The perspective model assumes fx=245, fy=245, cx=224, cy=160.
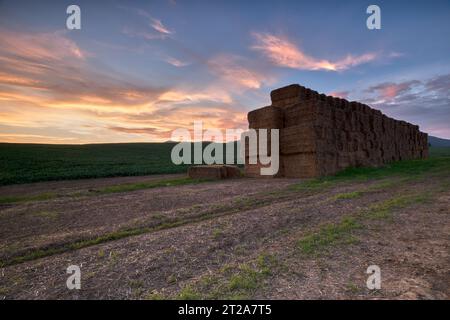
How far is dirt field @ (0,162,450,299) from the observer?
3332mm

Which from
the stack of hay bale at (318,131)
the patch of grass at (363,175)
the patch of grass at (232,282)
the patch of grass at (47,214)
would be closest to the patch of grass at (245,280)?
the patch of grass at (232,282)

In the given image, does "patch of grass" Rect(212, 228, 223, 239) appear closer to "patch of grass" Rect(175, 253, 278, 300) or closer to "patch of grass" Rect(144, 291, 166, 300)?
"patch of grass" Rect(175, 253, 278, 300)

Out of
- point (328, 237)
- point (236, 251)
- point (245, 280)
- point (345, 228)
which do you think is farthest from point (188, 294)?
point (345, 228)

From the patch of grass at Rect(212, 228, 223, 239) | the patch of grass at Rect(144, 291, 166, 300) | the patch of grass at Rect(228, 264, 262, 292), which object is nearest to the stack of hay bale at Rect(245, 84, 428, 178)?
the patch of grass at Rect(212, 228, 223, 239)

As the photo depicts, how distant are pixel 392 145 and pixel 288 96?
15.8 meters

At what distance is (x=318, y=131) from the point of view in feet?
57.7

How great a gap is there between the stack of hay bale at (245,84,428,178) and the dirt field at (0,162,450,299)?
31.1ft

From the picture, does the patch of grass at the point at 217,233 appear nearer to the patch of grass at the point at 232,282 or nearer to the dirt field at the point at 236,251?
the dirt field at the point at 236,251

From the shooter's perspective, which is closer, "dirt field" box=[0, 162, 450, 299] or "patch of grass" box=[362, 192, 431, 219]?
"dirt field" box=[0, 162, 450, 299]

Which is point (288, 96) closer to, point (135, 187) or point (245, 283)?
point (135, 187)

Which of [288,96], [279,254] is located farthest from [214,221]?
[288,96]

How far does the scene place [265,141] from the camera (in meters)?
19.3
